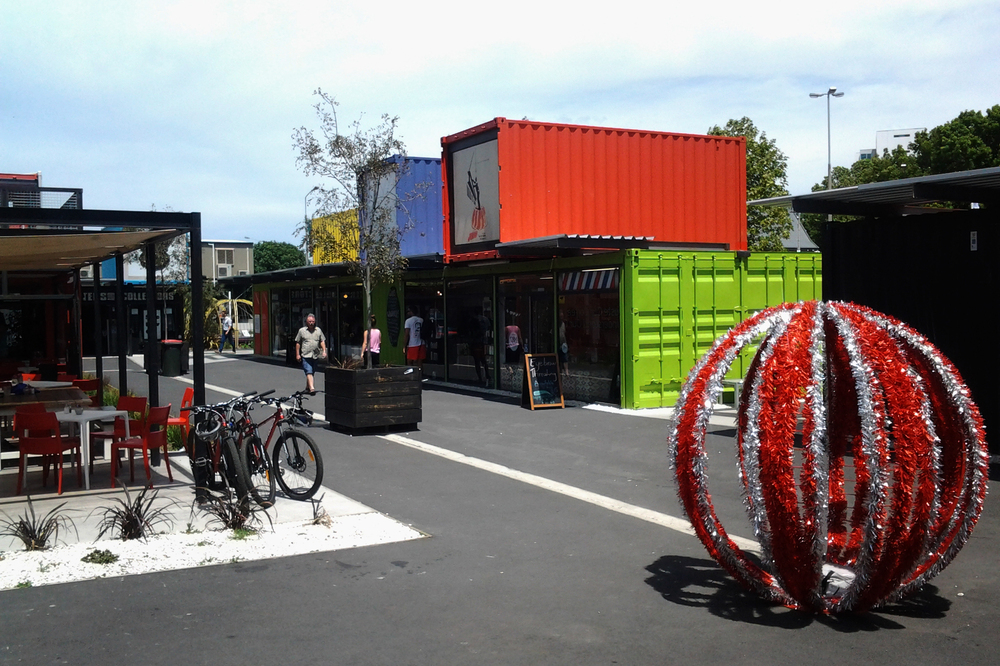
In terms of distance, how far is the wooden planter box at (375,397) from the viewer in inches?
528

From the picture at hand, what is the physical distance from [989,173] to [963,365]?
8.68 feet

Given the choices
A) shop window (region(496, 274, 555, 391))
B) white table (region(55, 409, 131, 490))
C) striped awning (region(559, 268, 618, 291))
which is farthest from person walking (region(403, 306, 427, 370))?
white table (region(55, 409, 131, 490))

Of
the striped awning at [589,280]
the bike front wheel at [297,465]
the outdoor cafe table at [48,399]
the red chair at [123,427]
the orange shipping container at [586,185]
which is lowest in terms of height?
the bike front wheel at [297,465]

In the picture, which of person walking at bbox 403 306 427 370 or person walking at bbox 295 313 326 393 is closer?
person walking at bbox 295 313 326 393

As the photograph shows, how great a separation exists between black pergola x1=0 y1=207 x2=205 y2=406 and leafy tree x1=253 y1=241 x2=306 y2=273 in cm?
6923

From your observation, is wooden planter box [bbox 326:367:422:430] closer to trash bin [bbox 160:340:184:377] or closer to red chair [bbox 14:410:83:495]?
red chair [bbox 14:410:83:495]

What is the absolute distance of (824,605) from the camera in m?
5.53

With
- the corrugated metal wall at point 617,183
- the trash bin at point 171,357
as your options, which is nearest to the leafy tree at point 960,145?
the corrugated metal wall at point 617,183

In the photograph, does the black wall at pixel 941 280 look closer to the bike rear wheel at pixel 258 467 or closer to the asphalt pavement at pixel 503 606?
the asphalt pavement at pixel 503 606

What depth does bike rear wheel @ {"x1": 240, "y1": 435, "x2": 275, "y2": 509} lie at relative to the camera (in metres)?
8.30

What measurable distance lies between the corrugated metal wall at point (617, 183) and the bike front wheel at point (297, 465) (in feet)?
30.9

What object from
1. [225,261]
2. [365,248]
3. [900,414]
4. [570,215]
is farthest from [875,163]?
[225,261]

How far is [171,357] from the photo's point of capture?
81.7ft

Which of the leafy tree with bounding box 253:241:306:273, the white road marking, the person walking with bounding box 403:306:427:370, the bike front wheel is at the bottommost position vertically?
the white road marking
